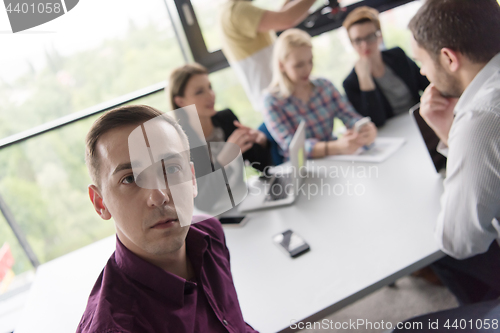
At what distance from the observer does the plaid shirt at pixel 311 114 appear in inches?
68.0

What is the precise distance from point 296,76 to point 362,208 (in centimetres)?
84

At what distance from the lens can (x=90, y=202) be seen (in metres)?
0.59

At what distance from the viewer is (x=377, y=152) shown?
1.52m

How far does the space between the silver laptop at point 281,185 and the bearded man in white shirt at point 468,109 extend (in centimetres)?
48

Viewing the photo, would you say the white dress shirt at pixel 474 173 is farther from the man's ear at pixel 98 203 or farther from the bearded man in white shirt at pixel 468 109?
the man's ear at pixel 98 203

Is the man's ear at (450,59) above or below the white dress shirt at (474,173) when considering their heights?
above

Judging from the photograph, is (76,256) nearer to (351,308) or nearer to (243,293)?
(243,293)

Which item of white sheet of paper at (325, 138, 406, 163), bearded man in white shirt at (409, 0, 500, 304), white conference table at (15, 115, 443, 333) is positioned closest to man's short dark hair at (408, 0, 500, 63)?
bearded man in white shirt at (409, 0, 500, 304)

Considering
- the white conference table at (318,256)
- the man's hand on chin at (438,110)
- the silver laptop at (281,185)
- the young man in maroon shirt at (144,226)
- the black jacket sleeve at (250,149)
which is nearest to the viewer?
the young man in maroon shirt at (144,226)

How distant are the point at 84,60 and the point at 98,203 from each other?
1163 millimetres

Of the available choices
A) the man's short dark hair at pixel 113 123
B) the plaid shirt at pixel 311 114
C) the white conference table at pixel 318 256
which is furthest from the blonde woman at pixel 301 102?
the man's short dark hair at pixel 113 123

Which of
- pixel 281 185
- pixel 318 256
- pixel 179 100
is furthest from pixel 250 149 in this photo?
pixel 318 256

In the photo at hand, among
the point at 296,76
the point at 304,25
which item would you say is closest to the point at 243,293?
the point at 296,76

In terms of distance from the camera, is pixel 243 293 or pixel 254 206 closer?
pixel 243 293
